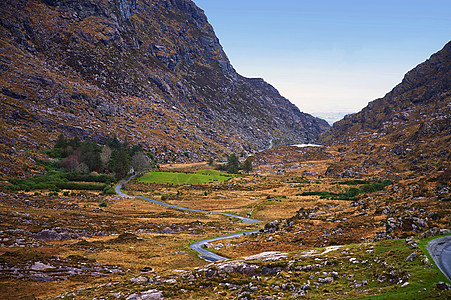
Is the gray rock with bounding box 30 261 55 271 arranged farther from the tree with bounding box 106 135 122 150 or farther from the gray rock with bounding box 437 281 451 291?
the tree with bounding box 106 135 122 150

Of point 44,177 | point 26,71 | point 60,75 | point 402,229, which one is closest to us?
point 402,229

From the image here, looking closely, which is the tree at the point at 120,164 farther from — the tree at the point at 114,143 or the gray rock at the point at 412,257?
the gray rock at the point at 412,257

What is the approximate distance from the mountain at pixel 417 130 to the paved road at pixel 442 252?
73790mm

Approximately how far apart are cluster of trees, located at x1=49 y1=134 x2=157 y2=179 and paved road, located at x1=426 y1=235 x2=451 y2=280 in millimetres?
106013

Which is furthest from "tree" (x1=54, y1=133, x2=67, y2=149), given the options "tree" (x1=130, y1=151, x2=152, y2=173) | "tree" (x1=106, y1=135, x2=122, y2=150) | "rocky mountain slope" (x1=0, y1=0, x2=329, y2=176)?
"tree" (x1=130, y1=151, x2=152, y2=173)

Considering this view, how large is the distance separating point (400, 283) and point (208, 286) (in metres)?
14.5

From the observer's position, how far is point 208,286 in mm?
23344

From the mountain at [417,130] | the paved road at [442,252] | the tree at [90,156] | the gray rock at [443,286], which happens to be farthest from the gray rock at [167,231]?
the mountain at [417,130]

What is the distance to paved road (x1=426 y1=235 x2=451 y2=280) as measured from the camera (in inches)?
632

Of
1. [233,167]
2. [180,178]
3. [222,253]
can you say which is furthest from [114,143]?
[222,253]

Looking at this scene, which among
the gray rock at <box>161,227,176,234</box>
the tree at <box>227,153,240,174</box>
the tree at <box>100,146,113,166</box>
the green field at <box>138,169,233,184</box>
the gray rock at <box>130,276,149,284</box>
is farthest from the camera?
the tree at <box>227,153,240,174</box>

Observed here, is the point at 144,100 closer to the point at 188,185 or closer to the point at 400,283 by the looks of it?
the point at 188,185

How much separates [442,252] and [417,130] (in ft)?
477

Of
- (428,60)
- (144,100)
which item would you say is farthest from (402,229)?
(428,60)
